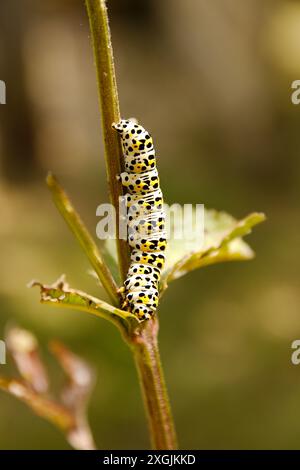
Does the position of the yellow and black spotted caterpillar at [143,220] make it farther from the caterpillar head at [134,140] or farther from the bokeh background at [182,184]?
the bokeh background at [182,184]

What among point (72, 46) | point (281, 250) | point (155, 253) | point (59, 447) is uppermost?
point (72, 46)

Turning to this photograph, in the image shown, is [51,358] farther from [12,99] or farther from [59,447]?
[12,99]

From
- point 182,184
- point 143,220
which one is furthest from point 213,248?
point 182,184

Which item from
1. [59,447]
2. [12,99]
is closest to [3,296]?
[59,447]
